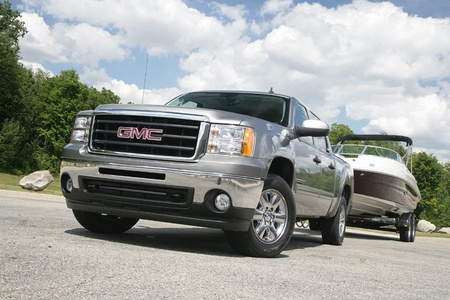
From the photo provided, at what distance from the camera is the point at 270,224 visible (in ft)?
20.1

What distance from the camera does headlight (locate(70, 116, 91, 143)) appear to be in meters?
6.34

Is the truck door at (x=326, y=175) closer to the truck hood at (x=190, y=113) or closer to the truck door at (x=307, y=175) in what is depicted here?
the truck door at (x=307, y=175)

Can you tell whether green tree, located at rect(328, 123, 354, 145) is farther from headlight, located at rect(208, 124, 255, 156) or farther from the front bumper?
the front bumper

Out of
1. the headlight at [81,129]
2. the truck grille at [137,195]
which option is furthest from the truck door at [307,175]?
the headlight at [81,129]

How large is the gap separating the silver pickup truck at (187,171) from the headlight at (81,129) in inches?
0.5

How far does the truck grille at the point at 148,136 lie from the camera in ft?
18.9

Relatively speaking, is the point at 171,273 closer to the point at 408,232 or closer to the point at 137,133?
the point at 137,133

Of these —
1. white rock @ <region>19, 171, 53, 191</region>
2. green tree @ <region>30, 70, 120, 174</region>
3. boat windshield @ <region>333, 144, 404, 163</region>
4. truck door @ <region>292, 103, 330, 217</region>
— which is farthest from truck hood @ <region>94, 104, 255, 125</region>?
green tree @ <region>30, 70, 120, 174</region>

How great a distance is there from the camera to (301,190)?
7148 millimetres

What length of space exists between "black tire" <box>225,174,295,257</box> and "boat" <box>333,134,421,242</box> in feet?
26.9

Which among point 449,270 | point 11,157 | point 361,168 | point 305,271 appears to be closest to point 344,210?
point 449,270

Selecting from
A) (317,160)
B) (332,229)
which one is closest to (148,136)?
(317,160)

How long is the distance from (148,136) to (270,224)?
159 centimetres

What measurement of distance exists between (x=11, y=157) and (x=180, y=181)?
54825 millimetres
